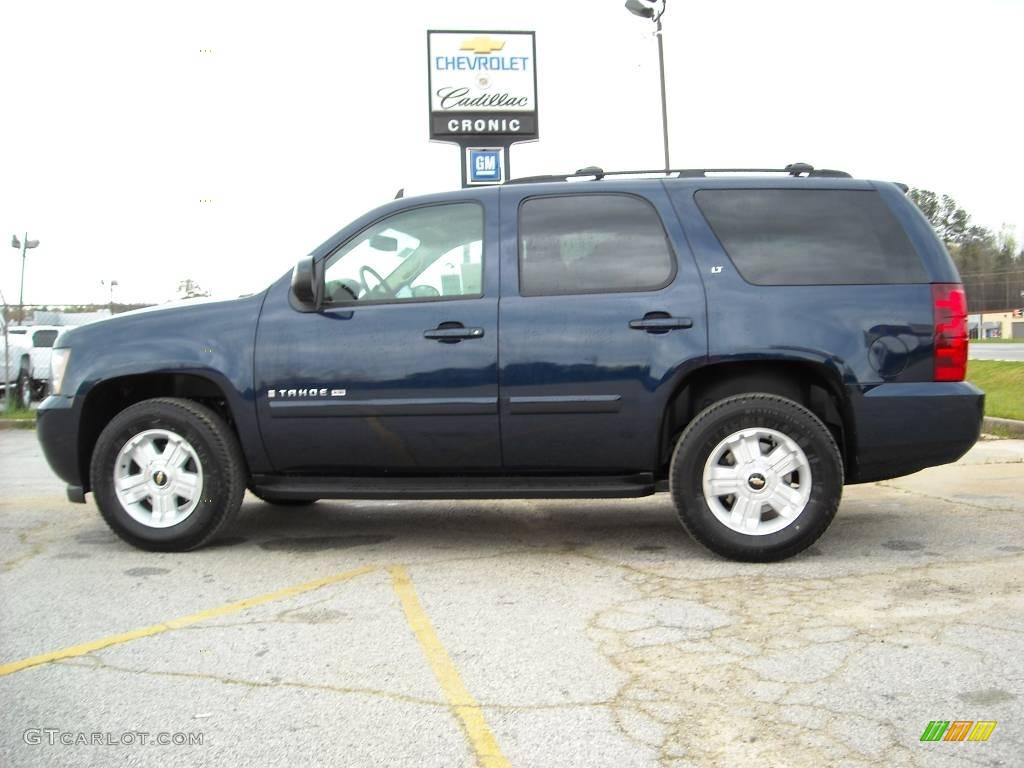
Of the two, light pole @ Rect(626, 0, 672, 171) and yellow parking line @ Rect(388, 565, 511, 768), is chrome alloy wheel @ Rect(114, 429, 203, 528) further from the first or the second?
light pole @ Rect(626, 0, 672, 171)

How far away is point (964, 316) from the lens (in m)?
5.07

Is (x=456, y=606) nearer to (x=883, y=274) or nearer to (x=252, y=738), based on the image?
(x=252, y=738)

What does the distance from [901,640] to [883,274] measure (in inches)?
78.8

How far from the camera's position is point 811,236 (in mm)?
5215

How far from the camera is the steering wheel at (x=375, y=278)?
5.39 m

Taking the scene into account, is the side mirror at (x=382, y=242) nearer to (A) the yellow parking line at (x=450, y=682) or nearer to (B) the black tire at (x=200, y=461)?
(B) the black tire at (x=200, y=461)

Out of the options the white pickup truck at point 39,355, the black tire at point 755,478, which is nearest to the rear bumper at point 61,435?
the black tire at point 755,478

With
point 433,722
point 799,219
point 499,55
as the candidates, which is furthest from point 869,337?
point 499,55

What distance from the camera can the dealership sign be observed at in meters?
18.7

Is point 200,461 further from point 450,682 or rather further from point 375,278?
point 450,682

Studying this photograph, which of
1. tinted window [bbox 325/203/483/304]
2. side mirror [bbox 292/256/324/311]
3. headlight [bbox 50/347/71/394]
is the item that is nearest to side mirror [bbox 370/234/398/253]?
tinted window [bbox 325/203/483/304]

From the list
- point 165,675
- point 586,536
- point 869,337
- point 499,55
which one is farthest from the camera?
point 499,55

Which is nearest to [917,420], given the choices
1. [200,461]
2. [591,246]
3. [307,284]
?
[591,246]

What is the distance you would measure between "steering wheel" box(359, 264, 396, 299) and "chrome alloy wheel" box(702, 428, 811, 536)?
180cm
